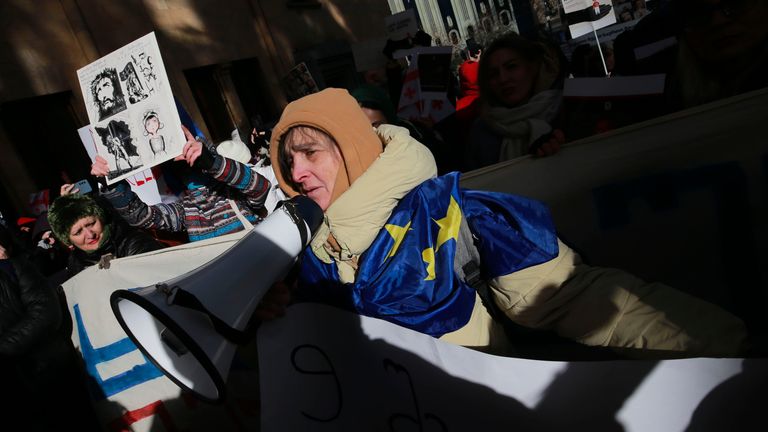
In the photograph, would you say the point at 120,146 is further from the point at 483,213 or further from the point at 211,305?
the point at 483,213

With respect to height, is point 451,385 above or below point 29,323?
below

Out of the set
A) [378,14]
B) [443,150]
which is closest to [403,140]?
[443,150]

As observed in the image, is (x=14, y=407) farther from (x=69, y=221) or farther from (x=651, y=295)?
(x=651, y=295)

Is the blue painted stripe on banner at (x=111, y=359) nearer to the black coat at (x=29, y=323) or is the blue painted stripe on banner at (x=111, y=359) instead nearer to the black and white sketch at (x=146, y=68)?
the black coat at (x=29, y=323)

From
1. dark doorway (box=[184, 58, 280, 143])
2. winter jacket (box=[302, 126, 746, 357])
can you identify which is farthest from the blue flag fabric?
dark doorway (box=[184, 58, 280, 143])

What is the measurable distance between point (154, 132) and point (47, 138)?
440 cm

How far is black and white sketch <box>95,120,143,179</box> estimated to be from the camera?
6.54 ft

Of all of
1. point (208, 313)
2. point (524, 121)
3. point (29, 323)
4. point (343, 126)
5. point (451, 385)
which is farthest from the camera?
point (29, 323)

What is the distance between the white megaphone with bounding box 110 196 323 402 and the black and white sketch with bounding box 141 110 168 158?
1188 millimetres

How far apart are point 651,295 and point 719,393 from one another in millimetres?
289

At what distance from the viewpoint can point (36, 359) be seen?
7.21 ft

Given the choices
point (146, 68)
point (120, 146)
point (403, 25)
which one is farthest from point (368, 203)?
point (403, 25)

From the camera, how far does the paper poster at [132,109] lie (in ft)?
6.10

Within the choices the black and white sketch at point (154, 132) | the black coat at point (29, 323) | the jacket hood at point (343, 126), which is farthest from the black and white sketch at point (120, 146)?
the jacket hood at point (343, 126)
